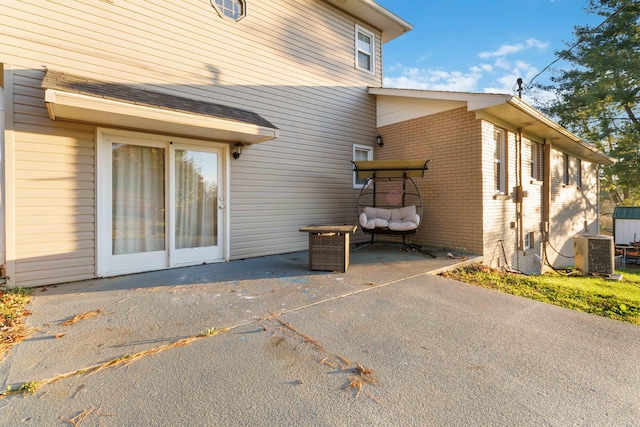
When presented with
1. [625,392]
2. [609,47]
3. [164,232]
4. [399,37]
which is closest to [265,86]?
[164,232]

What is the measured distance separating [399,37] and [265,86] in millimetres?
4761

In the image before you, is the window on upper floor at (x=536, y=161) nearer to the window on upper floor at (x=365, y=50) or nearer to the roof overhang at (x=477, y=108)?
the roof overhang at (x=477, y=108)

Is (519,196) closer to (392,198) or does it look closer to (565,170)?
(392,198)

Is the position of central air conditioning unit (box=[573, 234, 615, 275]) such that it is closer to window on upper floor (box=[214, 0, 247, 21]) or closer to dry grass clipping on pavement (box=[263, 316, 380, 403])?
dry grass clipping on pavement (box=[263, 316, 380, 403])

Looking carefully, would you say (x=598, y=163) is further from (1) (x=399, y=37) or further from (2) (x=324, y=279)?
(2) (x=324, y=279)

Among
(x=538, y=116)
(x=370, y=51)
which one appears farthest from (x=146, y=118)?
(x=538, y=116)

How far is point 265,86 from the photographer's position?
6.19m

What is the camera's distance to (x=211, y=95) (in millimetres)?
5473

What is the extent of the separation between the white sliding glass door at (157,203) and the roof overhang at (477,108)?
14.5ft

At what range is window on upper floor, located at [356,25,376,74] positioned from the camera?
791 cm

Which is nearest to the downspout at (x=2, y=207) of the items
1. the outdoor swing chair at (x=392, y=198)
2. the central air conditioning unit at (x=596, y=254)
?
the outdoor swing chair at (x=392, y=198)

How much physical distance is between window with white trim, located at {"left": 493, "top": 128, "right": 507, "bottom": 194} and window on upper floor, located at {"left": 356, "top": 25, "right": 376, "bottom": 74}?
3.64m

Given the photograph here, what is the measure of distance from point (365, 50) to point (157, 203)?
6507 millimetres


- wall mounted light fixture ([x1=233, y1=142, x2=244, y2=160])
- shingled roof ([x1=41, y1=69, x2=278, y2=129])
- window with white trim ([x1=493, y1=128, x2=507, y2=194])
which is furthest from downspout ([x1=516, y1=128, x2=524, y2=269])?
wall mounted light fixture ([x1=233, y1=142, x2=244, y2=160])
